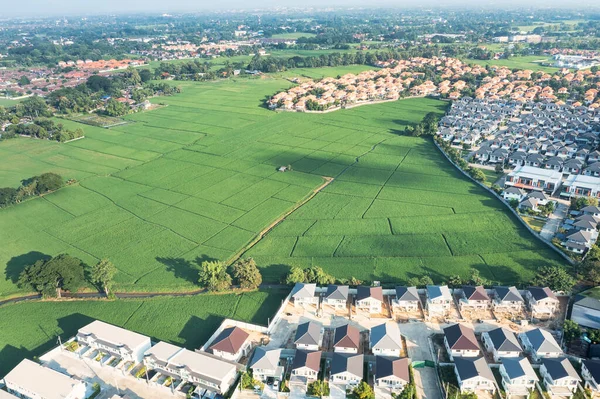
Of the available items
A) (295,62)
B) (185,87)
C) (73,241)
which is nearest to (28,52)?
(185,87)

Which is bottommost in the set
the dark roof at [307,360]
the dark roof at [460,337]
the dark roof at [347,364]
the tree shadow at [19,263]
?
the tree shadow at [19,263]

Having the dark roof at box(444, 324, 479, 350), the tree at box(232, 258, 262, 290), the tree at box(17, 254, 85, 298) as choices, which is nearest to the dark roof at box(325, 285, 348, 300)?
the tree at box(232, 258, 262, 290)

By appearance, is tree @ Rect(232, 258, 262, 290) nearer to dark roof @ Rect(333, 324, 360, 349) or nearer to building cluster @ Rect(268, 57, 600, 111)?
dark roof @ Rect(333, 324, 360, 349)

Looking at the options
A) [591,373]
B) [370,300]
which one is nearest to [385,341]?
[370,300]

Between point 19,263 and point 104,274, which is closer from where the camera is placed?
point 104,274

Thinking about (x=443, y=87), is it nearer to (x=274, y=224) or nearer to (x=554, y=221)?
(x=554, y=221)

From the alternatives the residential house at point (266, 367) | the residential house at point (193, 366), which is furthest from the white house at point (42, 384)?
the residential house at point (266, 367)

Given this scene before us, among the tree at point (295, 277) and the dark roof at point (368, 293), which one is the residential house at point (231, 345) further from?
the dark roof at point (368, 293)
